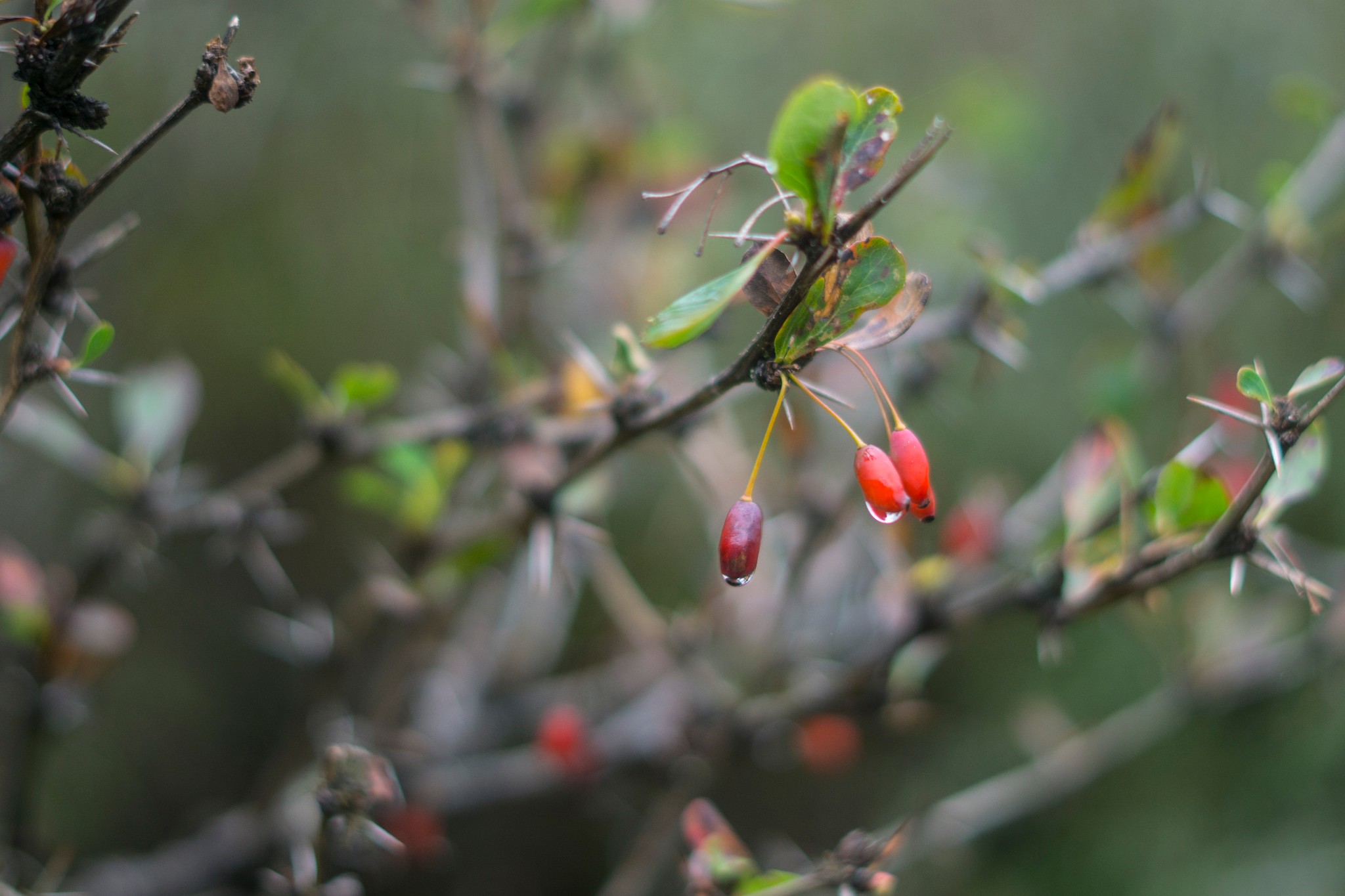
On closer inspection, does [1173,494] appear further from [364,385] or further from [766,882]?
[364,385]

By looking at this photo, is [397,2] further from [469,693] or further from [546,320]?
[469,693]

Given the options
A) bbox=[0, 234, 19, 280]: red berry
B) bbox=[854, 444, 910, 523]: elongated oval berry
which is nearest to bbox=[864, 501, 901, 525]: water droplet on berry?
bbox=[854, 444, 910, 523]: elongated oval berry

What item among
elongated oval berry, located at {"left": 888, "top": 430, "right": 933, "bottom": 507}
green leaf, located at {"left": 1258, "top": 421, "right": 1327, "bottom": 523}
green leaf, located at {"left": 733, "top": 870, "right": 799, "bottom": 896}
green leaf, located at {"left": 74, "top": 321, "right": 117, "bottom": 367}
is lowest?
green leaf, located at {"left": 733, "top": 870, "right": 799, "bottom": 896}

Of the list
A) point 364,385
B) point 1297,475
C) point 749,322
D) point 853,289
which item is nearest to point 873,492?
point 853,289

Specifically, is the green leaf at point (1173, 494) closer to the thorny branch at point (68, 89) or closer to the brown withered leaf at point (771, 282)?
the brown withered leaf at point (771, 282)

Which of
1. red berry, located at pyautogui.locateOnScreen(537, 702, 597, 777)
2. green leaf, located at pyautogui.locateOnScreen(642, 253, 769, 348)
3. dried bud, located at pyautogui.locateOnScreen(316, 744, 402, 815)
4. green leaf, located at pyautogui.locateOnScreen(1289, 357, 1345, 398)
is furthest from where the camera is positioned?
red berry, located at pyautogui.locateOnScreen(537, 702, 597, 777)

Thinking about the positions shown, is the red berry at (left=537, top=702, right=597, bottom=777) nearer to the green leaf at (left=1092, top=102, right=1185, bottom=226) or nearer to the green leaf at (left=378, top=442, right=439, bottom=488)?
the green leaf at (left=378, top=442, right=439, bottom=488)
